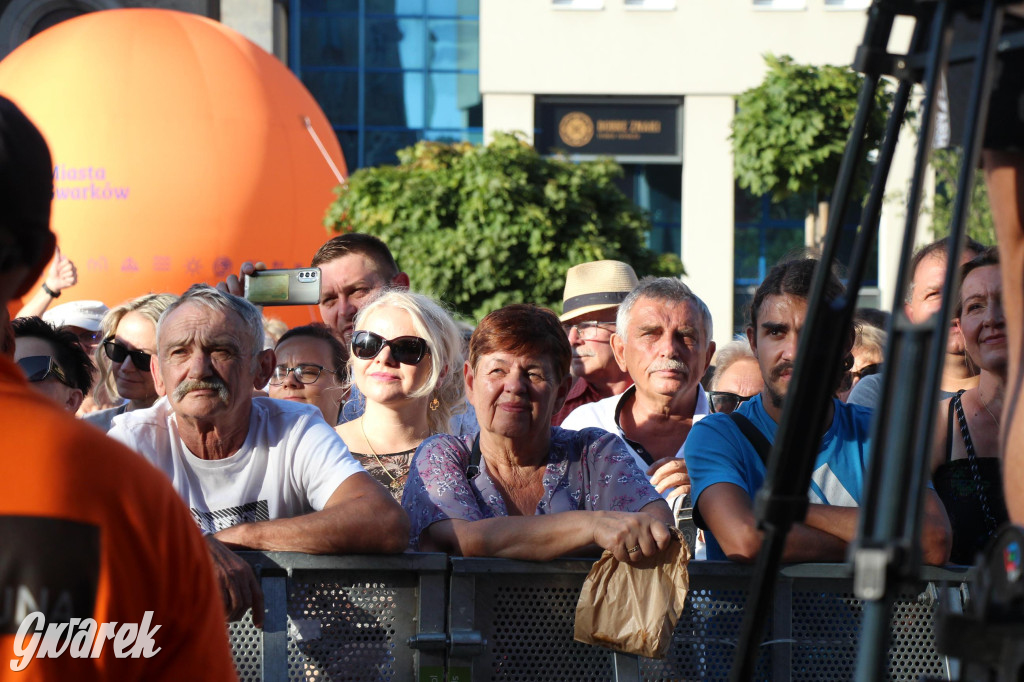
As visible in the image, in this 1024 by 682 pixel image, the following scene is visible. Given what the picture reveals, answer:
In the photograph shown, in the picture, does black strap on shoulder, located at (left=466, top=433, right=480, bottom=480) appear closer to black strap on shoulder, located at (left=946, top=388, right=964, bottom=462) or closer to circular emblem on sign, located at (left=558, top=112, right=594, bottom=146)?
black strap on shoulder, located at (left=946, top=388, right=964, bottom=462)

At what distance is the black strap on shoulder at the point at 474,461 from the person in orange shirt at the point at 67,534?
2.10m

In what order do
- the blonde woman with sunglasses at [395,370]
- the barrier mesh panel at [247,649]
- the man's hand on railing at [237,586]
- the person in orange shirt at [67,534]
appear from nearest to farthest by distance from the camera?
the person in orange shirt at [67,534] → the man's hand on railing at [237,586] → the barrier mesh panel at [247,649] → the blonde woman with sunglasses at [395,370]

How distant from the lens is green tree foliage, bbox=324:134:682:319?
1323cm

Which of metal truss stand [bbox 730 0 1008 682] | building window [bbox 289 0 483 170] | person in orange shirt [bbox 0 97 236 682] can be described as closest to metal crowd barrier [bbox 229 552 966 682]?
metal truss stand [bbox 730 0 1008 682]

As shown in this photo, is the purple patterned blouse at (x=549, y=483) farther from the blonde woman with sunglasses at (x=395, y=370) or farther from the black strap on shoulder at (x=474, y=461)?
the blonde woman with sunglasses at (x=395, y=370)

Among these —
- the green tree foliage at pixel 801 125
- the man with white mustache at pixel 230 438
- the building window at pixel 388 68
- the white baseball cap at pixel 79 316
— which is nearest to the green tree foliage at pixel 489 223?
the green tree foliage at pixel 801 125

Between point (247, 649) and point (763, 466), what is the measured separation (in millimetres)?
1527

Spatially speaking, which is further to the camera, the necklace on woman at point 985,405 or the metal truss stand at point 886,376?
the necklace on woman at point 985,405

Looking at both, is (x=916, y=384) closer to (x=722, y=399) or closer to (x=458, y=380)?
(x=458, y=380)

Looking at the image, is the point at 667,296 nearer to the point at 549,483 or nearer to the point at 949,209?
the point at 549,483

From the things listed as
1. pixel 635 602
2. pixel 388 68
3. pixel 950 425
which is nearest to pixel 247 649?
pixel 635 602

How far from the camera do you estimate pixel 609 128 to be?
24422 millimetres

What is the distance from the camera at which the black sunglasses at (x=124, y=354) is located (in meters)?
4.80

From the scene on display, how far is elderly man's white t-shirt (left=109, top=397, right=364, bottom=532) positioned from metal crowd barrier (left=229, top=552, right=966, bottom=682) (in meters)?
0.51
